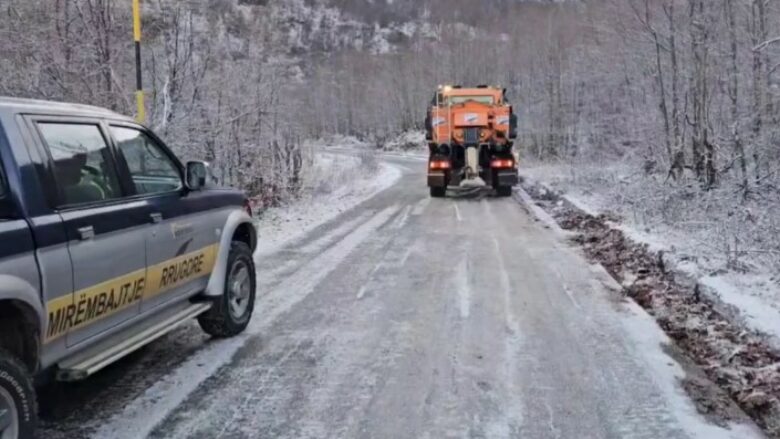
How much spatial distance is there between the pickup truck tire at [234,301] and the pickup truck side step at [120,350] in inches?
11.2

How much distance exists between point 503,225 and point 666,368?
28.0 feet

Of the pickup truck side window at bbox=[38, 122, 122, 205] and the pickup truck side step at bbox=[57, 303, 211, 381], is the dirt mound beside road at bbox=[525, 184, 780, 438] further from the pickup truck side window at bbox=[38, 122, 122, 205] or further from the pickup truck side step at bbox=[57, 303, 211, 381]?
the pickup truck side window at bbox=[38, 122, 122, 205]

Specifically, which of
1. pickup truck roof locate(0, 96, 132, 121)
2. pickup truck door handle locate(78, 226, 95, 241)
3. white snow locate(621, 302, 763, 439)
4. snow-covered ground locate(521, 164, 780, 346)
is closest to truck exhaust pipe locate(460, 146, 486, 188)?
snow-covered ground locate(521, 164, 780, 346)

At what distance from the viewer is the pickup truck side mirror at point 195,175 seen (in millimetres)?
5172

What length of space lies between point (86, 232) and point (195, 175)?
1.45 meters

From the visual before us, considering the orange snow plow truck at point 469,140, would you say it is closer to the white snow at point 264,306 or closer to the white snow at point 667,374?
the white snow at point 264,306

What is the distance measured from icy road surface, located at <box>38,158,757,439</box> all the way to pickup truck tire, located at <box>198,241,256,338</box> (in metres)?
0.16

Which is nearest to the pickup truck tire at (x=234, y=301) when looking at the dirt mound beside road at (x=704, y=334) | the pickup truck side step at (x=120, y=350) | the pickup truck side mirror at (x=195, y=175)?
the pickup truck side step at (x=120, y=350)

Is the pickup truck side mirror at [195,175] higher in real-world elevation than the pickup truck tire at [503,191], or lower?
higher

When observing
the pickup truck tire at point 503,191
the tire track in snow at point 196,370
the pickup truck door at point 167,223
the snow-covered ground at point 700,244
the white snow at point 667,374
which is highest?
the pickup truck door at point 167,223

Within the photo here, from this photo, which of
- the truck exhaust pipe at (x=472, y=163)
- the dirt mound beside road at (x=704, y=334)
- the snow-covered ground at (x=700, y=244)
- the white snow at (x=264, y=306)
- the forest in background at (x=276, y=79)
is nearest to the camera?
the white snow at (x=264, y=306)

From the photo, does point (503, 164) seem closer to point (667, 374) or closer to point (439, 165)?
point (439, 165)

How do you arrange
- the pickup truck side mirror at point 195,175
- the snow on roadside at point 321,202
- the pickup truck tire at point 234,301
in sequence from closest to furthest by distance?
the pickup truck side mirror at point 195,175, the pickup truck tire at point 234,301, the snow on roadside at point 321,202

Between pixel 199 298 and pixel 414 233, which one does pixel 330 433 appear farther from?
pixel 414 233
